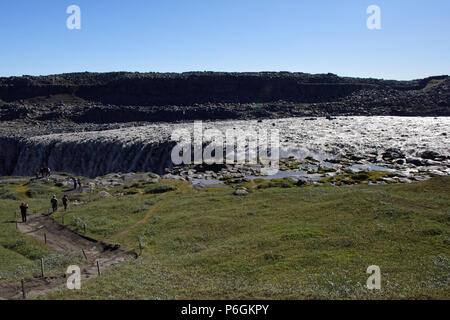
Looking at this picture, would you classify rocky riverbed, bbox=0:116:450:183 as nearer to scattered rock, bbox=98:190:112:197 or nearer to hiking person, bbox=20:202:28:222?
scattered rock, bbox=98:190:112:197

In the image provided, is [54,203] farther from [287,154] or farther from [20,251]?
[287,154]

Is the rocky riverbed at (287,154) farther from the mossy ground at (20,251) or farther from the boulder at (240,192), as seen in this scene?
the mossy ground at (20,251)

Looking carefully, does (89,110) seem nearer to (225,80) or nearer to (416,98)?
(225,80)

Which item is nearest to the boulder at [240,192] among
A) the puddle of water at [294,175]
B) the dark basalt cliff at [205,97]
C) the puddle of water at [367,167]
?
the puddle of water at [294,175]

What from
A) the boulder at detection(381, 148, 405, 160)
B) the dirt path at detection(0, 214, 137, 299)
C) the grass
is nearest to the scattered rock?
the grass

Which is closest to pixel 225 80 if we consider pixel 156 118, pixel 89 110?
pixel 156 118
